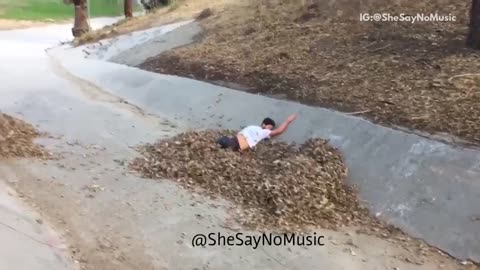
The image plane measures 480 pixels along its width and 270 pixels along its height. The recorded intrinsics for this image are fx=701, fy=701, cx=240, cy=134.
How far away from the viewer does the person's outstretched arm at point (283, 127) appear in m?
8.59

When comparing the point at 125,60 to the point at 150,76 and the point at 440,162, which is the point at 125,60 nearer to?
the point at 150,76

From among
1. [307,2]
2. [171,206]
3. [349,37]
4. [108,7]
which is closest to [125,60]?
[307,2]

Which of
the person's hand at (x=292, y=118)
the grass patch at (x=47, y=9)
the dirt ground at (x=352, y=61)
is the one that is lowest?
the grass patch at (x=47, y=9)

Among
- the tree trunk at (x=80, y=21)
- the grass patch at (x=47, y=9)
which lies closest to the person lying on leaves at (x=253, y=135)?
the tree trunk at (x=80, y=21)

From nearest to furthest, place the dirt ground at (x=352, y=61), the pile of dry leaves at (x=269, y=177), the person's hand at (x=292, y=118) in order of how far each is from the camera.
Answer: the pile of dry leaves at (x=269, y=177) < the dirt ground at (x=352, y=61) < the person's hand at (x=292, y=118)

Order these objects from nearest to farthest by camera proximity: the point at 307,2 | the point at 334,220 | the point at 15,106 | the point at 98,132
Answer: the point at 334,220
the point at 98,132
the point at 15,106
the point at 307,2

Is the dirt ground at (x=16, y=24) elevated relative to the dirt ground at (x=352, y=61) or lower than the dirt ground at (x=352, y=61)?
lower

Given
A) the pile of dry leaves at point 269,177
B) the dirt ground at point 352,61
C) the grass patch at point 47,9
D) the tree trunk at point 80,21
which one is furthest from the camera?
the grass patch at point 47,9

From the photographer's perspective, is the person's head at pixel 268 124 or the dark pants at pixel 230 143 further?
the person's head at pixel 268 124

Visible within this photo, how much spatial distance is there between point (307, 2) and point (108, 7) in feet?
118

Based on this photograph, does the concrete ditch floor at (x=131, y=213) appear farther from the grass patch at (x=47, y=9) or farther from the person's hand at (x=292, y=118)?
the grass patch at (x=47, y=9)

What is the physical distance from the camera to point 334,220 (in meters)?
6.42

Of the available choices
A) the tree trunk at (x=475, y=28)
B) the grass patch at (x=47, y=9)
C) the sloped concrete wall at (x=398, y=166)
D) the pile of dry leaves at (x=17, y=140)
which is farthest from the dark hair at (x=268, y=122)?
the grass patch at (x=47, y=9)

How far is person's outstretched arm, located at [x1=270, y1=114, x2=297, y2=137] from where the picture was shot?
8.59 meters
